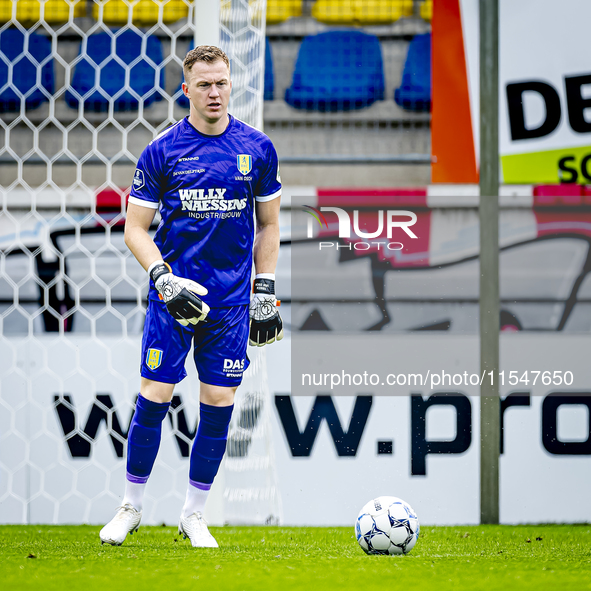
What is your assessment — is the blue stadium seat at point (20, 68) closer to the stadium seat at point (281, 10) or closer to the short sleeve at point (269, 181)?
the stadium seat at point (281, 10)

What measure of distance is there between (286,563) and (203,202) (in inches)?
45.8

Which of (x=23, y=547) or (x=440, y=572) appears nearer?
(x=440, y=572)

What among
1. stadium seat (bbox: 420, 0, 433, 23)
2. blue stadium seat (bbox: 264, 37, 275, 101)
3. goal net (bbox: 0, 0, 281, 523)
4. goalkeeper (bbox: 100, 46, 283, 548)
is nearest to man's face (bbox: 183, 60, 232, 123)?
goalkeeper (bbox: 100, 46, 283, 548)

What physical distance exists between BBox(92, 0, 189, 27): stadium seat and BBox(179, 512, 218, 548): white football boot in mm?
2278

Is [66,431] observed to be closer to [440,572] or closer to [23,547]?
[23,547]

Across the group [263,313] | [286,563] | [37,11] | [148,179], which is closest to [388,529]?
[286,563]

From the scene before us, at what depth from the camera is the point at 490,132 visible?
347 cm

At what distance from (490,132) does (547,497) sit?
1637mm

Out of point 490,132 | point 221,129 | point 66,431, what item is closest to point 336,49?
point 490,132

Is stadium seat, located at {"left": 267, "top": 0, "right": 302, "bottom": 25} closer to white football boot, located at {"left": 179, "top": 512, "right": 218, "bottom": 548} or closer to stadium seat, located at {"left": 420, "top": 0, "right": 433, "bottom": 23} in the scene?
stadium seat, located at {"left": 420, "top": 0, "right": 433, "bottom": 23}

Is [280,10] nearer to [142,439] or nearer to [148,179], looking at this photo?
[148,179]

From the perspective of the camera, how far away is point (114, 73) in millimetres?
3604

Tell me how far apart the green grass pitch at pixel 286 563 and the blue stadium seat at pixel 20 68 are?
6.27 ft

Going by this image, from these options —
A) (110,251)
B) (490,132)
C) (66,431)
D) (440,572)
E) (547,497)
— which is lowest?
(547,497)
